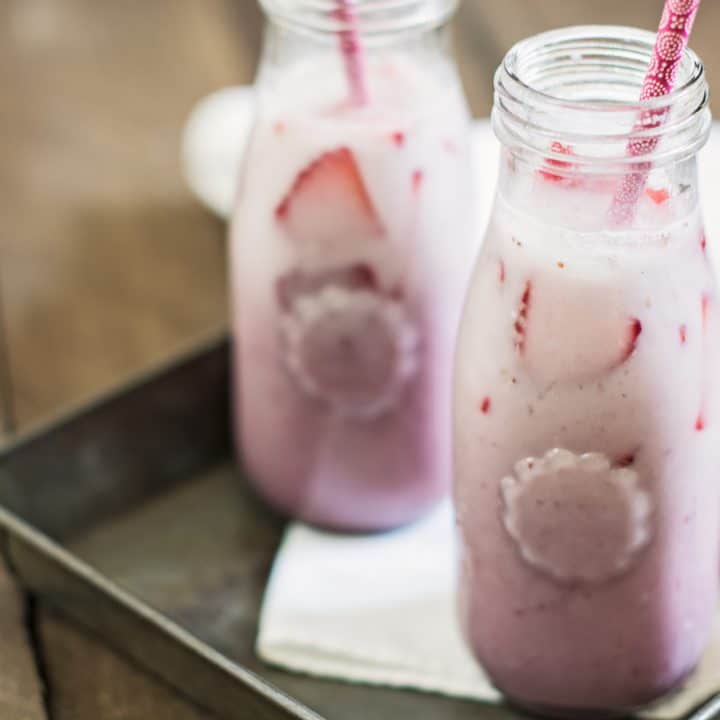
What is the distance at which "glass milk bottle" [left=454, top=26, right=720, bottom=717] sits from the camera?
0.51 m

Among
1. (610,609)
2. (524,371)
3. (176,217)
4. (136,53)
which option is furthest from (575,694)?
(136,53)

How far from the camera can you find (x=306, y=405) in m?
0.69

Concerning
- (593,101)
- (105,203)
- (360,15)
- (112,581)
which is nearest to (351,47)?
(360,15)

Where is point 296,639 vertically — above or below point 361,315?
below

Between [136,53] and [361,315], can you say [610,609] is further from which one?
[136,53]

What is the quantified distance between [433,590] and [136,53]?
2.07 feet

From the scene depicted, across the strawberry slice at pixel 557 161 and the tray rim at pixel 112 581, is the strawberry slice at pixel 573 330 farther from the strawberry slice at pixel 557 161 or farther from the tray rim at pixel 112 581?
the tray rim at pixel 112 581

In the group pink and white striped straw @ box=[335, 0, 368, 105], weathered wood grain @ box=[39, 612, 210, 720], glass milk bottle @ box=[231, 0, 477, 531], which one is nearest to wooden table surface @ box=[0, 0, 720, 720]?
weathered wood grain @ box=[39, 612, 210, 720]

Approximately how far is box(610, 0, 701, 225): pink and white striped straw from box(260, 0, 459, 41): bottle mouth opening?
0.16 m

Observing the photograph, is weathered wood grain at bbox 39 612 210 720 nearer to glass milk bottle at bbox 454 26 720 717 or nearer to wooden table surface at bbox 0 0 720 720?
wooden table surface at bbox 0 0 720 720

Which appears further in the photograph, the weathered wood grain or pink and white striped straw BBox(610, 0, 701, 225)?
the weathered wood grain

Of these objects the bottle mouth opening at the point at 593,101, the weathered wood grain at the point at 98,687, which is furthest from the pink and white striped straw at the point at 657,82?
the weathered wood grain at the point at 98,687

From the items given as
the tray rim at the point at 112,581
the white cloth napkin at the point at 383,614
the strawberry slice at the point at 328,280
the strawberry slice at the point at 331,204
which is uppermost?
the strawberry slice at the point at 331,204

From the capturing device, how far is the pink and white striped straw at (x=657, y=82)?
47 centimetres
